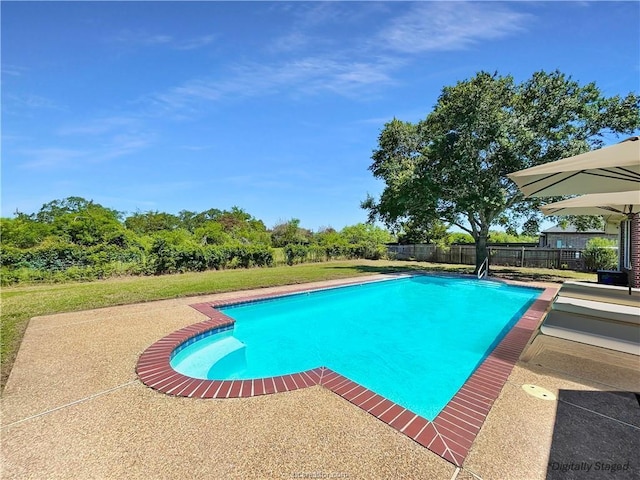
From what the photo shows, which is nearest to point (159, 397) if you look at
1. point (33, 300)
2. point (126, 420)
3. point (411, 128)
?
point (126, 420)

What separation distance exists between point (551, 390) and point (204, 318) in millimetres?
5684

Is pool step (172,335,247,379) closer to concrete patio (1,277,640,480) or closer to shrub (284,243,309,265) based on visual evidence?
concrete patio (1,277,640,480)

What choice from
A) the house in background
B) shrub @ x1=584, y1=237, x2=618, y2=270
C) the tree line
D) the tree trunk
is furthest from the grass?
the house in background

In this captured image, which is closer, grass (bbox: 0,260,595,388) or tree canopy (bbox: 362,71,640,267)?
grass (bbox: 0,260,595,388)

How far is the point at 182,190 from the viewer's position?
3475 centimetres

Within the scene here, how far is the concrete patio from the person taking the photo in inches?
81.0

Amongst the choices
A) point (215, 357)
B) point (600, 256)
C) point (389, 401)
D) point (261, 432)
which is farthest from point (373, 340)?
point (600, 256)

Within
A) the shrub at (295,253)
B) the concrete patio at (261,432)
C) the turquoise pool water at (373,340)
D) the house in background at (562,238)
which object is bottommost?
the turquoise pool water at (373,340)

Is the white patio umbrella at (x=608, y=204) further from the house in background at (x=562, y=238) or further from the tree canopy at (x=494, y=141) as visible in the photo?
the house in background at (x=562, y=238)

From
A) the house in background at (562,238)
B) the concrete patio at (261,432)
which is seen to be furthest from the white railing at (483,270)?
the house in background at (562,238)

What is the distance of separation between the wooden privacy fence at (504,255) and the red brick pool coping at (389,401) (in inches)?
606

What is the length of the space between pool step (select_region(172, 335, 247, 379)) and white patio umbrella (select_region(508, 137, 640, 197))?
5.13 m

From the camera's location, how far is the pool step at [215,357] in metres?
4.53

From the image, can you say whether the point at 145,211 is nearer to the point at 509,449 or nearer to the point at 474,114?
the point at 474,114
